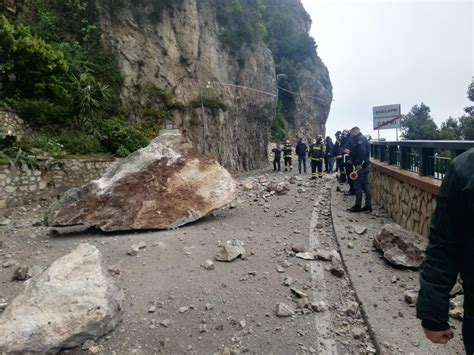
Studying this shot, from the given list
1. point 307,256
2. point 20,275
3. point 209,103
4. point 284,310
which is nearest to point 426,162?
point 307,256

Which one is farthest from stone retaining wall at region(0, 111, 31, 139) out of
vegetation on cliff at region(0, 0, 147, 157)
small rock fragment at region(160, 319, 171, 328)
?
small rock fragment at region(160, 319, 171, 328)

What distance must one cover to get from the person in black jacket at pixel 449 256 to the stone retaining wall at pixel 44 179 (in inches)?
398

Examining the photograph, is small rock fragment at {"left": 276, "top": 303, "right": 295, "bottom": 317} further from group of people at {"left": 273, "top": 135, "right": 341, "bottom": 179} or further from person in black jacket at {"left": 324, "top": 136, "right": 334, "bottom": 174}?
person in black jacket at {"left": 324, "top": 136, "right": 334, "bottom": 174}

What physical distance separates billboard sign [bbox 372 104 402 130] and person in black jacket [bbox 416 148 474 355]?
13001 millimetres

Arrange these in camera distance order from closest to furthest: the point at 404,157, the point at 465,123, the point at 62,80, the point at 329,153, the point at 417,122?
the point at 404,157 < the point at 62,80 < the point at 329,153 < the point at 465,123 < the point at 417,122

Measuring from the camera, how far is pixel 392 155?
9.05 m

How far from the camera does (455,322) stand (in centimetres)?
355

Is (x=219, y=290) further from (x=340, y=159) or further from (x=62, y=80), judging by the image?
(x=62, y=80)

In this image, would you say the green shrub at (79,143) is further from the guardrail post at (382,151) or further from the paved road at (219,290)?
the guardrail post at (382,151)

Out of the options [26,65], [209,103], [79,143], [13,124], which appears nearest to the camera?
[13,124]

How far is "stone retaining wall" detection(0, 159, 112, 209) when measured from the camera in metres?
9.42

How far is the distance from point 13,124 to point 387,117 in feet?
42.9

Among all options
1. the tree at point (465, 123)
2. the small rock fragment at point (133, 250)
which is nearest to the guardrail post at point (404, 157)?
the small rock fragment at point (133, 250)

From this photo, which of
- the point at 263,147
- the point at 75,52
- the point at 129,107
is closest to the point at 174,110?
the point at 129,107
